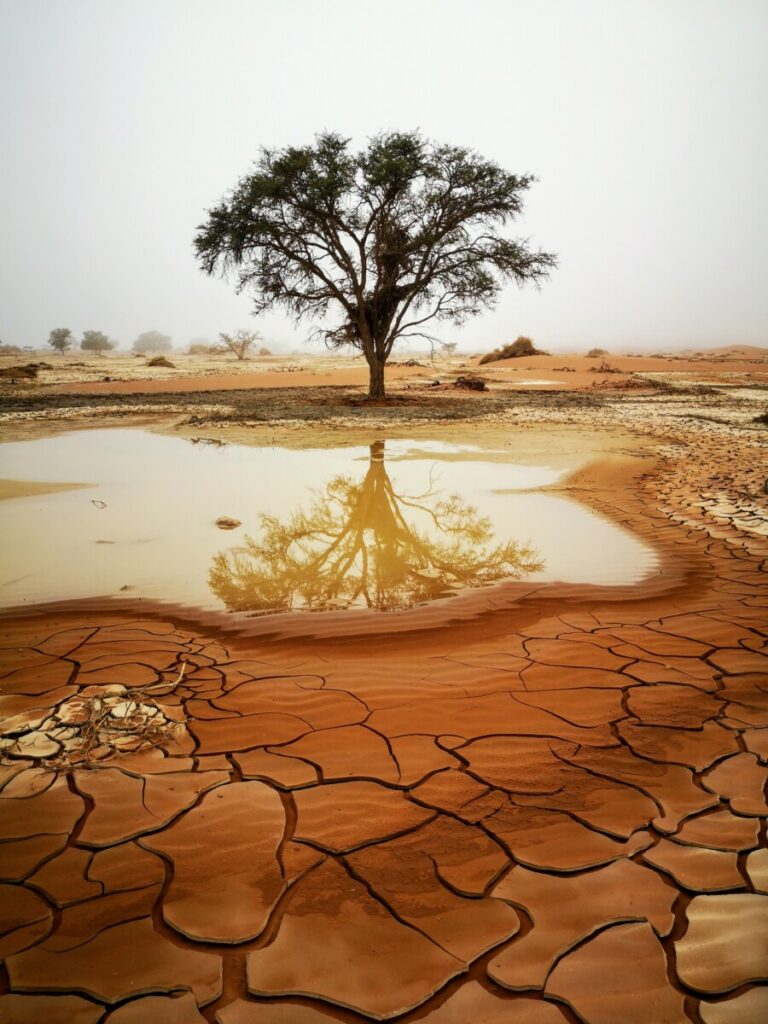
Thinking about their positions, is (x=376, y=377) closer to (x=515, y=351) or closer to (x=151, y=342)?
(x=515, y=351)

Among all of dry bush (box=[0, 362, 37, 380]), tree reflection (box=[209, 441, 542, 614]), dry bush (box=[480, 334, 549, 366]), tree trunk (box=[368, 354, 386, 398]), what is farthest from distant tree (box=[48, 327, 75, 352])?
tree reflection (box=[209, 441, 542, 614])

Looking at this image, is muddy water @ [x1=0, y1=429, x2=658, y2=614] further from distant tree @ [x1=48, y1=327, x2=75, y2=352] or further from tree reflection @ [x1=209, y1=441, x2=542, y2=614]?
distant tree @ [x1=48, y1=327, x2=75, y2=352]

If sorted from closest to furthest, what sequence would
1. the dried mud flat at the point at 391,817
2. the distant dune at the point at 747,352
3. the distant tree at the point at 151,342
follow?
the dried mud flat at the point at 391,817 → the distant dune at the point at 747,352 → the distant tree at the point at 151,342

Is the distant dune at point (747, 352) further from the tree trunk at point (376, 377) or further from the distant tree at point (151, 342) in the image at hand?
the distant tree at point (151, 342)

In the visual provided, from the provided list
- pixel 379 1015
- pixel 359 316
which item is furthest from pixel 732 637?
pixel 359 316

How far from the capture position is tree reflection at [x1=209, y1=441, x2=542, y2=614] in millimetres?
3889

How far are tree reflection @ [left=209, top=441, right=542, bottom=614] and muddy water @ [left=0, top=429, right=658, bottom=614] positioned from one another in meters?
0.02

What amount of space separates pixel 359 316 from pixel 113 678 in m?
14.9

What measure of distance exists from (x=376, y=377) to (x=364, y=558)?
42.5ft

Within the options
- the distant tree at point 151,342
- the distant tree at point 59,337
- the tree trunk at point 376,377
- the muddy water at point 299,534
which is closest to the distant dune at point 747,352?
the tree trunk at point 376,377

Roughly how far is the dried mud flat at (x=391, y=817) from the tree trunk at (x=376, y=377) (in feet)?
45.6

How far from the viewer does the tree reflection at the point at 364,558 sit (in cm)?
389

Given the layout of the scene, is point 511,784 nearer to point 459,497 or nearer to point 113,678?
point 113,678

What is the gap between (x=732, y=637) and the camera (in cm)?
318
